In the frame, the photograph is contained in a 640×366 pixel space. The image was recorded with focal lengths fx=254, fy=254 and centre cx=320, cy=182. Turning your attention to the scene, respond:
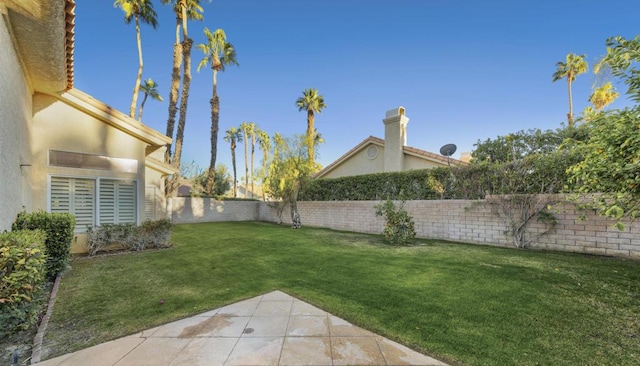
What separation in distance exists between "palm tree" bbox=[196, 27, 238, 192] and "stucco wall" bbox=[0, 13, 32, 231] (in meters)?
14.7

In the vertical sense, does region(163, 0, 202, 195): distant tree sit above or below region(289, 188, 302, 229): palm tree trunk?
above

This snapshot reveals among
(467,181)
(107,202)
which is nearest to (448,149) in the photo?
(467,181)

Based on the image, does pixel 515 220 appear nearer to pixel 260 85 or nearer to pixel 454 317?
Answer: pixel 454 317

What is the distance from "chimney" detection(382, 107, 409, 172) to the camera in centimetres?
1594

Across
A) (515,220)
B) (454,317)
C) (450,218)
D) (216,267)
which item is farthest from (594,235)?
(216,267)

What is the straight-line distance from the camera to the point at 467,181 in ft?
32.8

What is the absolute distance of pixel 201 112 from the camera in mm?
25156

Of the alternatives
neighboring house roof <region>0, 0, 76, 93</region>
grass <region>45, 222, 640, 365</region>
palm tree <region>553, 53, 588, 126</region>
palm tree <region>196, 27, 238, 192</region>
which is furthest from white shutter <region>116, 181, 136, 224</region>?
palm tree <region>553, 53, 588, 126</region>

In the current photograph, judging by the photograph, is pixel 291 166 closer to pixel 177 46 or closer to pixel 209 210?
pixel 209 210

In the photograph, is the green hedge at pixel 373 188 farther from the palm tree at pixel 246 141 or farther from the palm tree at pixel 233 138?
the palm tree at pixel 233 138

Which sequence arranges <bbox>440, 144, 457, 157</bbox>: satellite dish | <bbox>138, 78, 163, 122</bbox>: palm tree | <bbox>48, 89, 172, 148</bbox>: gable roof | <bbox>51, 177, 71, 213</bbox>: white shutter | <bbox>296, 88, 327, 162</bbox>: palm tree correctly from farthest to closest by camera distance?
<bbox>138, 78, 163, 122</bbox>: palm tree
<bbox>296, 88, 327, 162</bbox>: palm tree
<bbox>440, 144, 457, 157</bbox>: satellite dish
<bbox>48, 89, 172, 148</bbox>: gable roof
<bbox>51, 177, 71, 213</bbox>: white shutter

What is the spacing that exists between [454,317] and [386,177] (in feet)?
31.6

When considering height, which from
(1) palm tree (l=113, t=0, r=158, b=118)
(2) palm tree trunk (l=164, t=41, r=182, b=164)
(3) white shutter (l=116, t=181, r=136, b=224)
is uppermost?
(1) palm tree (l=113, t=0, r=158, b=118)

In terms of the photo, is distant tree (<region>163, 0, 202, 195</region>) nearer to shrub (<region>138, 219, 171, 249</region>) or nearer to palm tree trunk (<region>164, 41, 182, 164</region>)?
palm tree trunk (<region>164, 41, 182, 164</region>)
